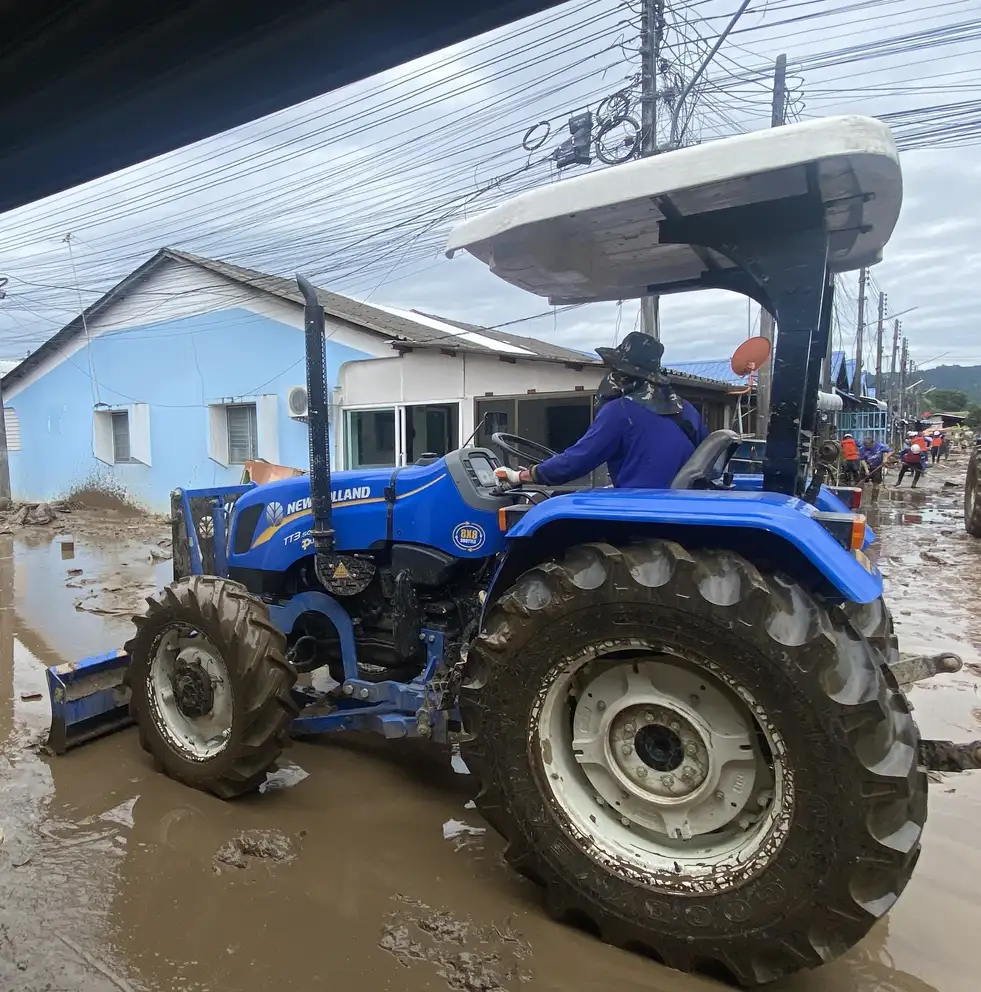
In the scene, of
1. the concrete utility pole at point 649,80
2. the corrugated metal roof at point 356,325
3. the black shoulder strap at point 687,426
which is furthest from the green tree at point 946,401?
the black shoulder strap at point 687,426

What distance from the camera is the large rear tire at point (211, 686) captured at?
300cm

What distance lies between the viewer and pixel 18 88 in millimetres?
1442

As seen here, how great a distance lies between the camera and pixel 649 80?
10.0 m

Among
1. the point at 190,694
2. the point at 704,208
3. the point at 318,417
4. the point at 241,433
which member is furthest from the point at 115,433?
the point at 704,208

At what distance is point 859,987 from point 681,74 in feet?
34.8

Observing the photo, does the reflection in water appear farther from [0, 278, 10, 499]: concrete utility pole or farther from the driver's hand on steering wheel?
[0, 278, 10, 499]: concrete utility pole

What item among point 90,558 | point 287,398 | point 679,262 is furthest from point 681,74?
point 90,558

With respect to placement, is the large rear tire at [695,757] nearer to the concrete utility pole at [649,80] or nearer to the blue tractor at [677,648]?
the blue tractor at [677,648]

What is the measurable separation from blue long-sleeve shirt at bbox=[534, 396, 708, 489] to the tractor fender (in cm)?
28

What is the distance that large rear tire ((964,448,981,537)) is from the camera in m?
10.3

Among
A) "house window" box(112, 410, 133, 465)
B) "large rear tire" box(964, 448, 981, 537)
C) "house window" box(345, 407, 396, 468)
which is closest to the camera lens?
"large rear tire" box(964, 448, 981, 537)

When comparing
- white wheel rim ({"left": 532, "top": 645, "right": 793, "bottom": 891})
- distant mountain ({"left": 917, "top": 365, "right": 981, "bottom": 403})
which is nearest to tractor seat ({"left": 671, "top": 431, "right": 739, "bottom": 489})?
white wheel rim ({"left": 532, "top": 645, "right": 793, "bottom": 891})

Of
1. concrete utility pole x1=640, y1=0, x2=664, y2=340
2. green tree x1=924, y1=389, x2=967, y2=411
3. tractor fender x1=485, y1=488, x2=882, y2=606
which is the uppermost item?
concrete utility pole x1=640, y1=0, x2=664, y2=340

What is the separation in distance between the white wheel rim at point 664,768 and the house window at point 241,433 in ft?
37.7
